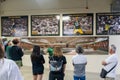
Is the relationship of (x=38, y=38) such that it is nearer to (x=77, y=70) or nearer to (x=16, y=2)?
(x=16, y=2)

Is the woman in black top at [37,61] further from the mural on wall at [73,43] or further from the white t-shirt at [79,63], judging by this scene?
the mural on wall at [73,43]

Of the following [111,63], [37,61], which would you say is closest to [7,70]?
[111,63]

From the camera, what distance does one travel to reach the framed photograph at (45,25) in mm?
13867

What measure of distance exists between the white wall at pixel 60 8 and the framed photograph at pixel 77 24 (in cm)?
24

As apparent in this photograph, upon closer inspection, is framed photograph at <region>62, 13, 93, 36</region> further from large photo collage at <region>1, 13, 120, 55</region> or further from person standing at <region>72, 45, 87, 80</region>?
person standing at <region>72, 45, 87, 80</region>

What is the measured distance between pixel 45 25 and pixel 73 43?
5.63 feet

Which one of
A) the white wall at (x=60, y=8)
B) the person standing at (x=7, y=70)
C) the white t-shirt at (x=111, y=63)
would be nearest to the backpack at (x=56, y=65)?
the white t-shirt at (x=111, y=63)

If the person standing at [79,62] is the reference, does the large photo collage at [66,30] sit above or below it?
above

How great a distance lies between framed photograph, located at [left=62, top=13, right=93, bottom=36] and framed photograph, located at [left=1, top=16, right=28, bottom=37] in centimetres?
215

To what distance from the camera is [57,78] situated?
6.03m

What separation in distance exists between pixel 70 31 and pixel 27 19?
2.36 m

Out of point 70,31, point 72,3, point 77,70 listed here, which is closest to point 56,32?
point 70,31

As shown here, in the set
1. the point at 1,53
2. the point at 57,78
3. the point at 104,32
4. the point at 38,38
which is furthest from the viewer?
the point at 38,38

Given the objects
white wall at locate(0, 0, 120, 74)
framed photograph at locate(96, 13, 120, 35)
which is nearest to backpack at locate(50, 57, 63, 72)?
white wall at locate(0, 0, 120, 74)
